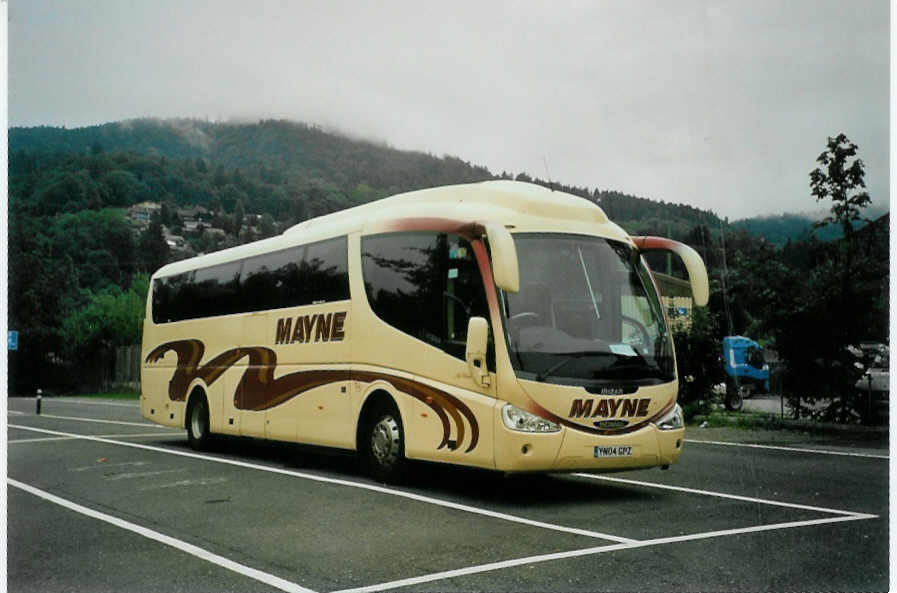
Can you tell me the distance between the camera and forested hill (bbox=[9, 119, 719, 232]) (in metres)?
9.61

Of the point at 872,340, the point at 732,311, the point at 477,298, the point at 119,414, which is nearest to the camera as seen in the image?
the point at 477,298

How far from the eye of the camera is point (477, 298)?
9.65m

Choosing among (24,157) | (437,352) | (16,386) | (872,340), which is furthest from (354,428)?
(872,340)

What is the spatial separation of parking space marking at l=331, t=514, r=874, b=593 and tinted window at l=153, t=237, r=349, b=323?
5328 millimetres

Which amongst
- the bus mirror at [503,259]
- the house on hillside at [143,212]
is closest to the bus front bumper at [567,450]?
the bus mirror at [503,259]

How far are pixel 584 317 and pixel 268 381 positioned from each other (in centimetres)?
532

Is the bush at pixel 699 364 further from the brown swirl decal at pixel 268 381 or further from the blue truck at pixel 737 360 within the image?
the brown swirl decal at pixel 268 381

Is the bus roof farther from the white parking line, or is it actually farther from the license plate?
the white parking line

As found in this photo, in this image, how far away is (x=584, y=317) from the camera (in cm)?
941

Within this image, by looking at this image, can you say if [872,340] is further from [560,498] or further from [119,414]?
[119,414]

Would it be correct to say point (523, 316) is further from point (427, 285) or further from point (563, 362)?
point (427, 285)

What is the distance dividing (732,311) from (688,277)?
26.6 ft

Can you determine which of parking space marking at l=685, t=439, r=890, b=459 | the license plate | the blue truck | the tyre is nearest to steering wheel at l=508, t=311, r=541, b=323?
the license plate

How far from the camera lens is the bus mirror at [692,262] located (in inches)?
392
